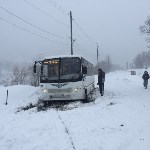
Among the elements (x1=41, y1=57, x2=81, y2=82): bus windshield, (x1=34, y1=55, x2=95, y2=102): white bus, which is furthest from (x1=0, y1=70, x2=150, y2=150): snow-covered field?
(x1=41, y1=57, x2=81, y2=82): bus windshield

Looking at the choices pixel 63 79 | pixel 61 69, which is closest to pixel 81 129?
pixel 63 79

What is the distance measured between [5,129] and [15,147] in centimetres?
261

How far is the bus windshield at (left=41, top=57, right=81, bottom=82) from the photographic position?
1978 centimetres

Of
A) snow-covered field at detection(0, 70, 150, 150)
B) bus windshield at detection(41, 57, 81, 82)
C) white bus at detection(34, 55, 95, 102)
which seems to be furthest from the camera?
bus windshield at detection(41, 57, 81, 82)

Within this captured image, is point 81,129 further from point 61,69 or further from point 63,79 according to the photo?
point 61,69

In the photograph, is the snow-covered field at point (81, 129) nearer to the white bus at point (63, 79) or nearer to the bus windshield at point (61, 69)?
Answer: the white bus at point (63, 79)

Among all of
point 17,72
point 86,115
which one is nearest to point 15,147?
point 86,115

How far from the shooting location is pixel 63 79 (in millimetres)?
19641

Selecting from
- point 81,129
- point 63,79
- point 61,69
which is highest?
point 61,69

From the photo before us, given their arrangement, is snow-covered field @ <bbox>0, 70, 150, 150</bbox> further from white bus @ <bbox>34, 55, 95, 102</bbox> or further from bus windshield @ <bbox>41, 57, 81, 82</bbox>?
bus windshield @ <bbox>41, 57, 81, 82</bbox>

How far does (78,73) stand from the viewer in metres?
19.9

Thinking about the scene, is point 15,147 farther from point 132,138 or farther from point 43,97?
point 43,97

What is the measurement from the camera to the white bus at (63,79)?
64.3 ft

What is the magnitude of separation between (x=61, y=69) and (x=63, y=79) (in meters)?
0.71
